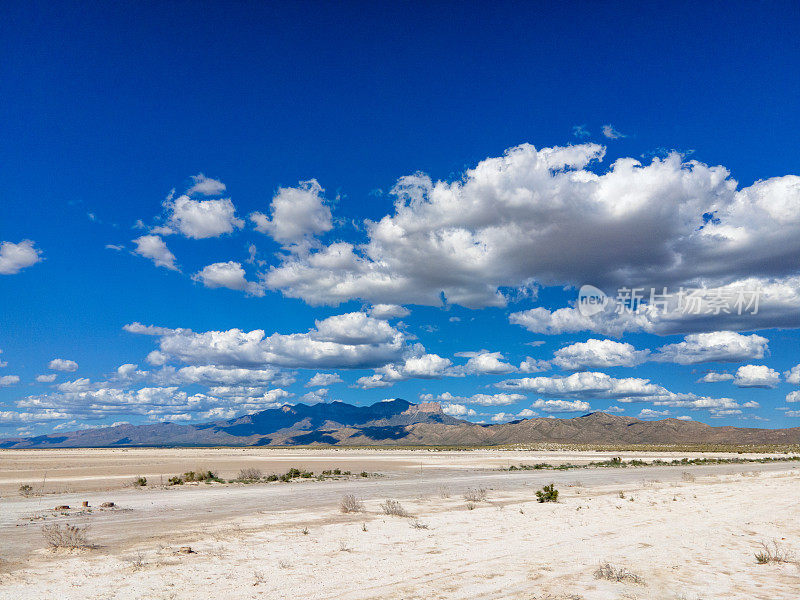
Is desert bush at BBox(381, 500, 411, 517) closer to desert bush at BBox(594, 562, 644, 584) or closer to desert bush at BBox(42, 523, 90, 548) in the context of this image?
desert bush at BBox(594, 562, 644, 584)

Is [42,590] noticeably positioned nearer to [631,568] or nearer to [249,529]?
[249,529]

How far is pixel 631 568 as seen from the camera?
11.1m

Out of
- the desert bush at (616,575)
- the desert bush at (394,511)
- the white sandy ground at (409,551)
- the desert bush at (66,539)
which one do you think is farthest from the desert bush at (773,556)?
the desert bush at (66,539)

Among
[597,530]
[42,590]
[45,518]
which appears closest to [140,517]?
[45,518]

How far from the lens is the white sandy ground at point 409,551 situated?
370 inches

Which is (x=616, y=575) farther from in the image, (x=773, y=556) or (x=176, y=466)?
(x=176, y=466)

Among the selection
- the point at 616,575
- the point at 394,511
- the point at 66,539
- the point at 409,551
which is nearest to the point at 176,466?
the point at 394,511

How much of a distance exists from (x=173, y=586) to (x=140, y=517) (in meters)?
10.5

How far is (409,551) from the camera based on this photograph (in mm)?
12625

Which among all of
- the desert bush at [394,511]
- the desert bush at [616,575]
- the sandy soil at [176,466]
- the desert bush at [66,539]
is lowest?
the sandy soil at [176,466]

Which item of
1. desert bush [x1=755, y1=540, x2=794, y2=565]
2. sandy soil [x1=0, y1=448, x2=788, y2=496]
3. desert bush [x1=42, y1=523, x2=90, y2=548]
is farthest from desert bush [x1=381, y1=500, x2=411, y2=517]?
sandy soil [x1=0, y1=448, x2=788, y2=496]

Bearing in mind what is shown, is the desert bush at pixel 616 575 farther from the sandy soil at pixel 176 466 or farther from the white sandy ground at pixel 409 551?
A: the sandy soil at pixel 176 466

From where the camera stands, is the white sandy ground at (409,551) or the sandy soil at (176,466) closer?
the white sandy ground at (409,551)

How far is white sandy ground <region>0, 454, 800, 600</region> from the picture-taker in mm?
9406
